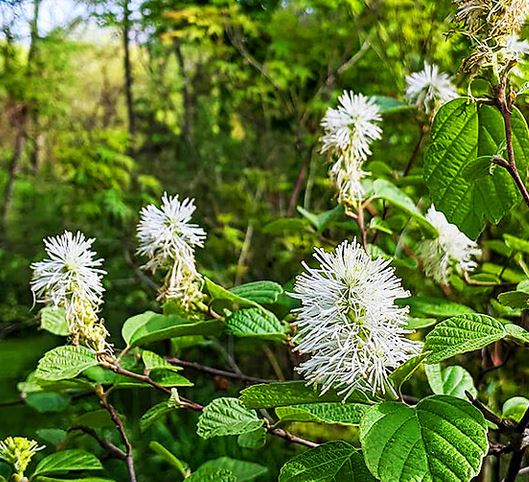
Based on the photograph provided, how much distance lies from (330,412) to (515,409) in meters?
0.29

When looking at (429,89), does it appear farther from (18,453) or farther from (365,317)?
(18,453)

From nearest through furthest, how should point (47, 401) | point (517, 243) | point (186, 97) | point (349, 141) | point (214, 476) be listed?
1. point (214, 476)
2. point (349, 141)
3. point (517, 243)
4. point (47, 401)
5. point (186, 97)

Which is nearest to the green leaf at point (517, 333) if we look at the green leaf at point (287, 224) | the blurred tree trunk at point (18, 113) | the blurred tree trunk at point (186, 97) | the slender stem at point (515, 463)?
the slender stem at point (515, 463)

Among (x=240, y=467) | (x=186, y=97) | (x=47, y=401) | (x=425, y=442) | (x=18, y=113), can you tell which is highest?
(x=18, y=113)

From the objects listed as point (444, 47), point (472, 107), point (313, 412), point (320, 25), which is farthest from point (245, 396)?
point (320, 25)

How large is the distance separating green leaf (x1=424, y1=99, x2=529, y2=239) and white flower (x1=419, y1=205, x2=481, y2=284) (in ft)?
0.60

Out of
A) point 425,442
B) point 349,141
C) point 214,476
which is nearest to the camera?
point 425,442

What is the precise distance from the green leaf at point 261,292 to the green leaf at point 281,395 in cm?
23

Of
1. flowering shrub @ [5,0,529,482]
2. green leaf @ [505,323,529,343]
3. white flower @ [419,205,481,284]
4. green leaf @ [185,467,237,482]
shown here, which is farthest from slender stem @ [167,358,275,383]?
green leaf @ [505,323,529,343]

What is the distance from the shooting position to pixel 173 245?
0.71 meters

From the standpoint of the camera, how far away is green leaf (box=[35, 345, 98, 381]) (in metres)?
0.61

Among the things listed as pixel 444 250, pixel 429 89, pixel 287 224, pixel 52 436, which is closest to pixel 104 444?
pixel 52 436

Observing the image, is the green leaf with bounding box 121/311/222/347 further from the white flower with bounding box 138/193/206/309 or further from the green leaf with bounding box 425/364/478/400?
the green leaf with bounding box 425/364/478/400

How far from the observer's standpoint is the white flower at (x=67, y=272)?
627 millimetres
